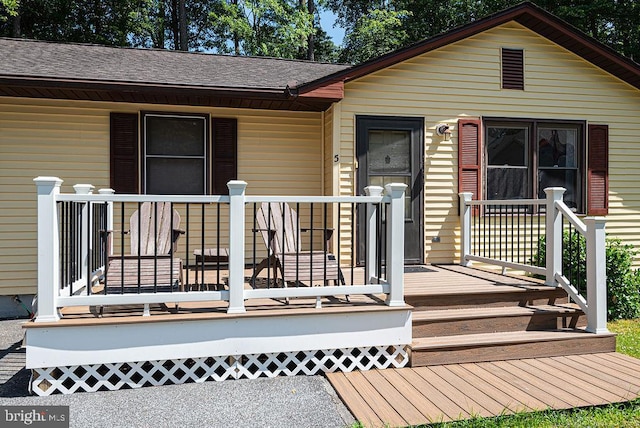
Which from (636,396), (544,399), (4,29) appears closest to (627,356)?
(636,396)

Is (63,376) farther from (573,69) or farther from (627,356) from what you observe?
(573,69)

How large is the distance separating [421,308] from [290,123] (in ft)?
11.0

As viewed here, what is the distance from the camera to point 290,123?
21.3ft

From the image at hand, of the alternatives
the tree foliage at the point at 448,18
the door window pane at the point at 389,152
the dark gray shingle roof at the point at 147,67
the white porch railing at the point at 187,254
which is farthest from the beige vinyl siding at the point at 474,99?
the tree foliage at the point at 448,18

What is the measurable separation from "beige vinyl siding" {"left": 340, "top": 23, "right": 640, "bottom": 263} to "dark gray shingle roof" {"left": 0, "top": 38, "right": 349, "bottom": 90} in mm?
1256

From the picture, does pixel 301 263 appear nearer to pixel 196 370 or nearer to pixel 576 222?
pixel 196 370

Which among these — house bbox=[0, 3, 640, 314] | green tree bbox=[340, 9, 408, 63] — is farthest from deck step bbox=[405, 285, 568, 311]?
green tree bbox=[340, 9, 408, 63]

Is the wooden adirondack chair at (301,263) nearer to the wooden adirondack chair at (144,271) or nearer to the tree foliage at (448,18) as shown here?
the wooden adirondack chair at (144,271)

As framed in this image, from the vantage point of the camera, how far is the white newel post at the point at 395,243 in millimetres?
3857

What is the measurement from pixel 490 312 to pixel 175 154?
436 centimetres

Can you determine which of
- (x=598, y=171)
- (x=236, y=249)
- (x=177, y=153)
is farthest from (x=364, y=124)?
(x=598, y=171)

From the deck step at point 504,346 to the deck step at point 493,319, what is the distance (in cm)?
6

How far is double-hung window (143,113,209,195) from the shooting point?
6164mm

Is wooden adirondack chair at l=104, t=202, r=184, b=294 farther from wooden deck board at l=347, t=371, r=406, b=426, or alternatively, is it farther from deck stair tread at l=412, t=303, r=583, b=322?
deck stair tread at l=412, t=303, r=583, b=322
